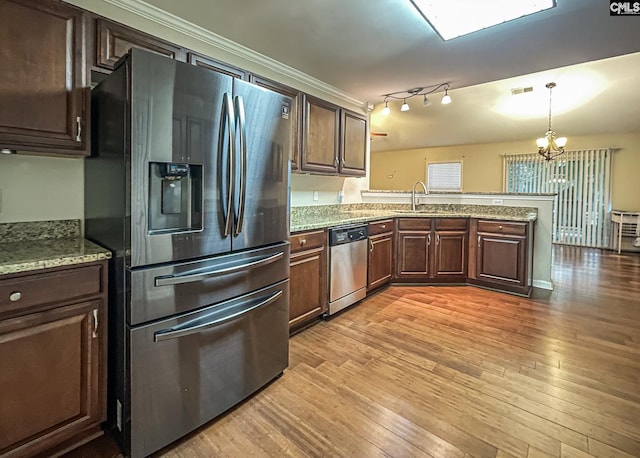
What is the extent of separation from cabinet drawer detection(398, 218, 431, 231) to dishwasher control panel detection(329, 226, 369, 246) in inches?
31.2

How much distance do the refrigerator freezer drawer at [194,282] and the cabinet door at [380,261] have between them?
1851 mm

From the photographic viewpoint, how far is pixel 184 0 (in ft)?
6.75

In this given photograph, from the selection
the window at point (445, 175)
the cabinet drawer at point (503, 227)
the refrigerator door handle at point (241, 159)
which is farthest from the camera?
the window at point (445, 175)

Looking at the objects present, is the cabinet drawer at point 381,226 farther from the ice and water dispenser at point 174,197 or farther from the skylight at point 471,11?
the ice and water dispenser at point 174,197

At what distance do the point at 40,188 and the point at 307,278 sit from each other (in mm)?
1810

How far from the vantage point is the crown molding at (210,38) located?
6.84ft

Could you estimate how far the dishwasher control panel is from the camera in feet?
9.54

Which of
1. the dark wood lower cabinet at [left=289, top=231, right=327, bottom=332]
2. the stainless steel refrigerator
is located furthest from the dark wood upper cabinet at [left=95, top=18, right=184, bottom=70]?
the dark wood lower cabinet at [left=289, top=231, right=327, bottom=332]

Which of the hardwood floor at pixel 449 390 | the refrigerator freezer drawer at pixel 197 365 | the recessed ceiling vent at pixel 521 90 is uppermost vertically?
the recessed ceiling vent at pixel 521 90

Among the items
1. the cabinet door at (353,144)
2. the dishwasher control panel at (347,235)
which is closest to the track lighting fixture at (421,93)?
the cabinet door at (353,144)

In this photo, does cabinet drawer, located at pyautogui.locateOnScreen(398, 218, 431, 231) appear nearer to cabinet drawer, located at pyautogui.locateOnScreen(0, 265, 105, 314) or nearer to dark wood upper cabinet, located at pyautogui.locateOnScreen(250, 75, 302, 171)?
dark wood upper cabinet, located at pyautogui.locateOnScreen(250, 75, 302, 171)

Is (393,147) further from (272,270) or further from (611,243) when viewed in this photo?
(272,270)

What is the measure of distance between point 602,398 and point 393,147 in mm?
8424

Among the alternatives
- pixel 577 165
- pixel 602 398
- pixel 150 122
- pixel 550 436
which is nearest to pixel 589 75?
pixel 577 165
